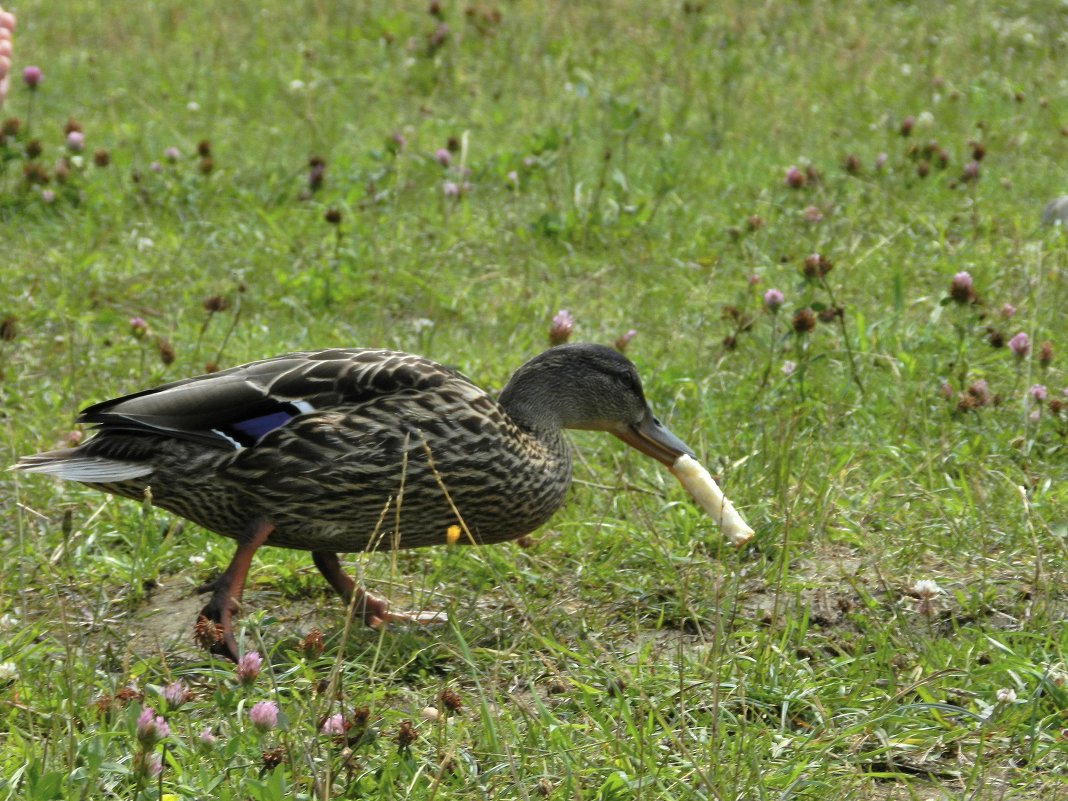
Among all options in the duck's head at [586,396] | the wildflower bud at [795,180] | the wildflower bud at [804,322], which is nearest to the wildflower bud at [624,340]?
the wildflower bud at [804,322]

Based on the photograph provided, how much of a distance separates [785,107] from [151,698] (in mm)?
6621

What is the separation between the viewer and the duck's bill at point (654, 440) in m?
4.70

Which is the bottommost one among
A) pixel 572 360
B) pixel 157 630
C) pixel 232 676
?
pixel 157 630

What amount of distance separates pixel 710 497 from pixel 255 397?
1.36m

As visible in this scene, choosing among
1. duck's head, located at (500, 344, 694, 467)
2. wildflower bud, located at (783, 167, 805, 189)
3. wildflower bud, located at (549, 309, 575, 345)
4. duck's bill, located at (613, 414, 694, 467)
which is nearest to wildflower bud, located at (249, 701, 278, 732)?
duck's head, located at (500, 344, 694, 467)

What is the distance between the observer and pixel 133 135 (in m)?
8.50

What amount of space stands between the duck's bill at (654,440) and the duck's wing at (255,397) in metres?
0.70

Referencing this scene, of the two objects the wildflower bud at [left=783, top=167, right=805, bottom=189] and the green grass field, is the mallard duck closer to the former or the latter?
the green grass field

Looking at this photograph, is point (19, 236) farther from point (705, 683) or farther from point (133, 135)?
point (705, 683)

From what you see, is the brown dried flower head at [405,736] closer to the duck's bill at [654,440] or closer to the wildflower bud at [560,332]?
the duck's bill at [654,440]

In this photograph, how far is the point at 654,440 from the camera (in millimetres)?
4730

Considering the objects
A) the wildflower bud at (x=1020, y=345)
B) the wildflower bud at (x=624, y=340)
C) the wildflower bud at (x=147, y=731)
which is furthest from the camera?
the wildflower bud at (x=624, y=340)

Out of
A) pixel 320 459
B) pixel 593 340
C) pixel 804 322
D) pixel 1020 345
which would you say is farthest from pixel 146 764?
pixel 593 340

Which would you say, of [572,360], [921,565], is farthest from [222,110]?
[921,565]
